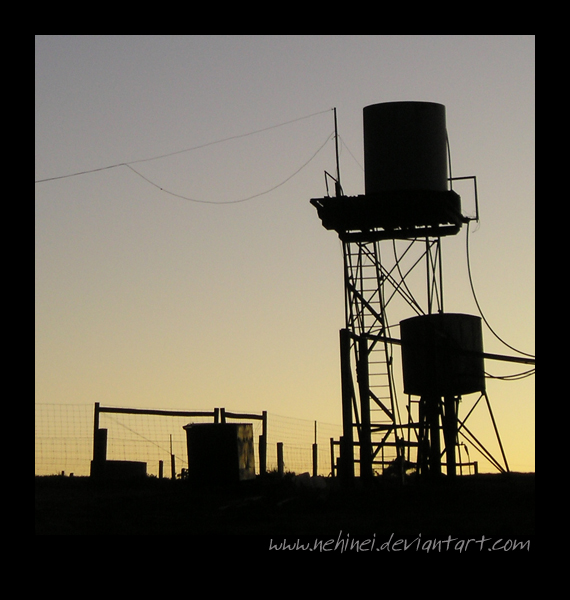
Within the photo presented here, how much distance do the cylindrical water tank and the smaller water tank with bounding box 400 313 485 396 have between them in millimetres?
3084

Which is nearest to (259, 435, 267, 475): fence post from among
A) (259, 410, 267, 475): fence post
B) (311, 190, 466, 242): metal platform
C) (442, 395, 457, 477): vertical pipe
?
(259, 410, 267, 475): fence post

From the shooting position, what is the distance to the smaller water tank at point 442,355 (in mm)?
23781

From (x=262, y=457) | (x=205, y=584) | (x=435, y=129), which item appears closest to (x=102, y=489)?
(x=262, y=457)

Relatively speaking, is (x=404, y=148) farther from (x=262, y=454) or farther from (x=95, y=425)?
(x=95, y=425)

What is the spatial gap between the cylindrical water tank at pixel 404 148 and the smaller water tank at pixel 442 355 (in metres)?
3.08

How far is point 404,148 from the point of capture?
80.8 ft

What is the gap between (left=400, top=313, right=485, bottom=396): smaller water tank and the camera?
23.8 meters

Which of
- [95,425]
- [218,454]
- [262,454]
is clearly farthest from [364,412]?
[95,425]

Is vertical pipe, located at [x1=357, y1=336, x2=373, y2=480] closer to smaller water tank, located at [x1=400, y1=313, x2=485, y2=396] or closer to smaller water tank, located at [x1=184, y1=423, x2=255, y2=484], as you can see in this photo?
smaller water tank, located at [x1=400, y1=313, x2=485, y2=396]

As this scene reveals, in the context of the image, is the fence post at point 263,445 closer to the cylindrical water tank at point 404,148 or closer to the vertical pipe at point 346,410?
the vertical pipe at point 346,410

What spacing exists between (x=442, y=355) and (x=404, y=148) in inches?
188

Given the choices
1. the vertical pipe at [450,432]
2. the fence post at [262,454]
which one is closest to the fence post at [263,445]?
the fence post at [262,454]

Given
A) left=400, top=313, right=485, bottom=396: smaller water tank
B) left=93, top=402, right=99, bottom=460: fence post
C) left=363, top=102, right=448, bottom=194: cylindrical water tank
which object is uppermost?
left=363, top=102, right=448, bottom=194: cylindrical water tank
